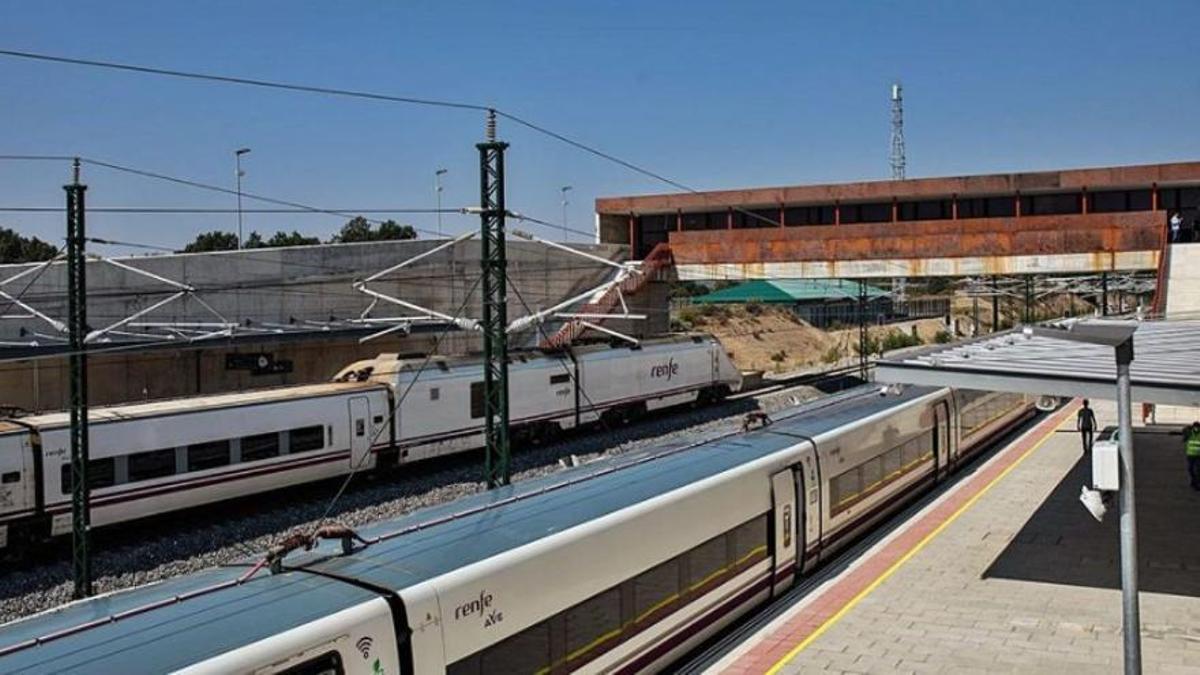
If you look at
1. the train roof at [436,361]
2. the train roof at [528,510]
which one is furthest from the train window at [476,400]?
the train roof at [528,510]

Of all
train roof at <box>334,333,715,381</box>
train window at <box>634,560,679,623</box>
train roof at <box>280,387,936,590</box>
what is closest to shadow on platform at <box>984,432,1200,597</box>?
train roof at <box>280,387,936,590</box>

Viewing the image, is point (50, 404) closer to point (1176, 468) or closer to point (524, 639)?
point (524, 639)

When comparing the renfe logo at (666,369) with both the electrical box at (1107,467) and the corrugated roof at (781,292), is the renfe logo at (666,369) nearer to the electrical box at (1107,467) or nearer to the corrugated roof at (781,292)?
the corrugated roof at (781,292)

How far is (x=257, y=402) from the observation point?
816 inches

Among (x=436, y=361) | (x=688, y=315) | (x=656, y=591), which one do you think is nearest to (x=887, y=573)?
(x=656, y=591)

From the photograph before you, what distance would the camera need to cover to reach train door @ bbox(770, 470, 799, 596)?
13.5 metres

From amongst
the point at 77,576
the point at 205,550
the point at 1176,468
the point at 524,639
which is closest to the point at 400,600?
the point at 524,639

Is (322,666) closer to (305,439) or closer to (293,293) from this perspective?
(305,439)

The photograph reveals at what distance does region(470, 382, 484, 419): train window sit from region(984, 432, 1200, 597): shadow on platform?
13.8 m

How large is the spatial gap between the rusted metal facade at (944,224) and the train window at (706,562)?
27.4 metres

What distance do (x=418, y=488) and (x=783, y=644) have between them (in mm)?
13045

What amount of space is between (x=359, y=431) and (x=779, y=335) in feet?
201

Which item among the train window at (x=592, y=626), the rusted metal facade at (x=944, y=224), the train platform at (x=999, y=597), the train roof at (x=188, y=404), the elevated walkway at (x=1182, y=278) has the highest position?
the rusted metal facade at (x=944, y=224)

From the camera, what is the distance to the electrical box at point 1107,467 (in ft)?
27.7
